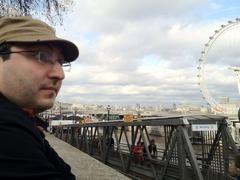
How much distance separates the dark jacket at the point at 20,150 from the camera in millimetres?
1411

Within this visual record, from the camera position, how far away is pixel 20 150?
4.75ft

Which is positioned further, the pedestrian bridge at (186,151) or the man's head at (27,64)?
the pedestrian bridge at (186,151)

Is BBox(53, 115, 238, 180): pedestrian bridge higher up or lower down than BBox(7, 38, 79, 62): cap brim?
lower down

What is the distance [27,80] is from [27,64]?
61mm

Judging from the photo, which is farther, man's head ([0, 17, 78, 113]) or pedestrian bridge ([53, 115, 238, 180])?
pedestrian bridge ([53, 115, 238, 180])

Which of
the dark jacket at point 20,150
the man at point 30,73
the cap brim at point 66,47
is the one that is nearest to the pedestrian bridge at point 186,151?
the cap brim at point 66,47

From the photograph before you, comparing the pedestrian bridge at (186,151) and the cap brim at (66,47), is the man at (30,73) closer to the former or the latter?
the cap brim at (66,47)

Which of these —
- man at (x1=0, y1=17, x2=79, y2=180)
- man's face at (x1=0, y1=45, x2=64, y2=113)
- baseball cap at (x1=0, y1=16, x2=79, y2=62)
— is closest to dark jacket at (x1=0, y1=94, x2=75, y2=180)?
man at (x1=0, y1=17, x2=79, y2=180)

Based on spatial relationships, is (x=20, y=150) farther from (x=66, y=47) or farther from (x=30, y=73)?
(x=66, y=47)

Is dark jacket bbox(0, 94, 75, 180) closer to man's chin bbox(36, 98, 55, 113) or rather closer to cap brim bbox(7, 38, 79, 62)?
man's chin bbox(36, 98, 55, 113)

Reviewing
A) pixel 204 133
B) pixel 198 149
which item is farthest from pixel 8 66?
pixel 198 149

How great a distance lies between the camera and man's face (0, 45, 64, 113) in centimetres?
172

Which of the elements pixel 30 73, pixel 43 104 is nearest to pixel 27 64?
pixel 30 73

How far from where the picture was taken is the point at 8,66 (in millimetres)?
1745
